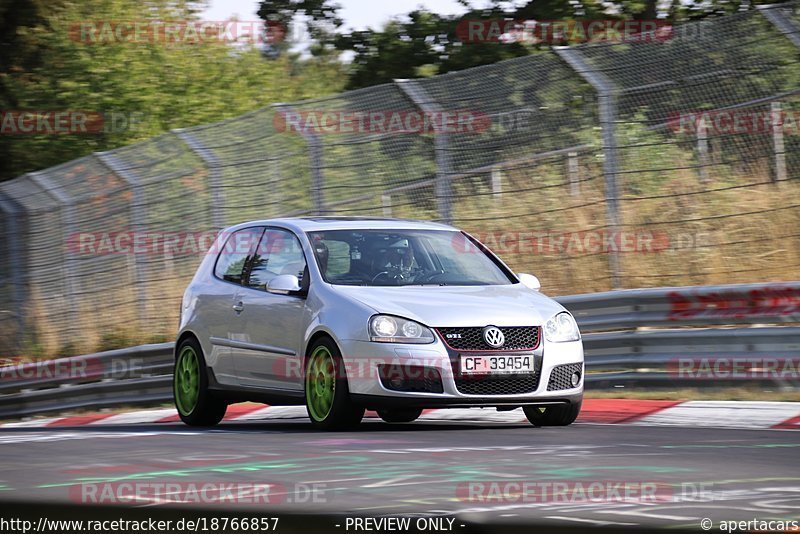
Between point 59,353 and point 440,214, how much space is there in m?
7.88

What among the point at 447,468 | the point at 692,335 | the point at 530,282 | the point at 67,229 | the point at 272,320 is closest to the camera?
the point at 447,468

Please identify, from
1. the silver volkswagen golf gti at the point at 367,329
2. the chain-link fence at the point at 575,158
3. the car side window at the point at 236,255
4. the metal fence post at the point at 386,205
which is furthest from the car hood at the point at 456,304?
the metal fence post at the point at 386,205

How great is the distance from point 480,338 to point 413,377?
484 millimetres

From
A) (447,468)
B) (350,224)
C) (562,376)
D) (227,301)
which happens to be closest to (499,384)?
(562,376)

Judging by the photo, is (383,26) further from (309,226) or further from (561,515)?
(561,515)

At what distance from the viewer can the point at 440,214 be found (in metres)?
13.2

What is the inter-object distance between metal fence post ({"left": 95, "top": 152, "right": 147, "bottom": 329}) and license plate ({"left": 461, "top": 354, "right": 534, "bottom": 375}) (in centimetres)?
912

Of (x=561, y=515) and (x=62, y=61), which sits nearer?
(x=561, y=515)

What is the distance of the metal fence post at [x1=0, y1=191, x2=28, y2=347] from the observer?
19.7 m

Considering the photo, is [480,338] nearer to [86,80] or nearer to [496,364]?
[496,364]

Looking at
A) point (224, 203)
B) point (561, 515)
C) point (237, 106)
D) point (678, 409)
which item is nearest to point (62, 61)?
point (237, 106)

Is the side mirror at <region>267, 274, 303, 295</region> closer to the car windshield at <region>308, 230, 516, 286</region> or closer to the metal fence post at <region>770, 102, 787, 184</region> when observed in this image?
the car windshield at <region>308, 230, 516, 286</region>

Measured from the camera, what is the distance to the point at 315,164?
14.2 meters

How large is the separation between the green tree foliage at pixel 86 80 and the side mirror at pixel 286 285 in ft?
58.9
